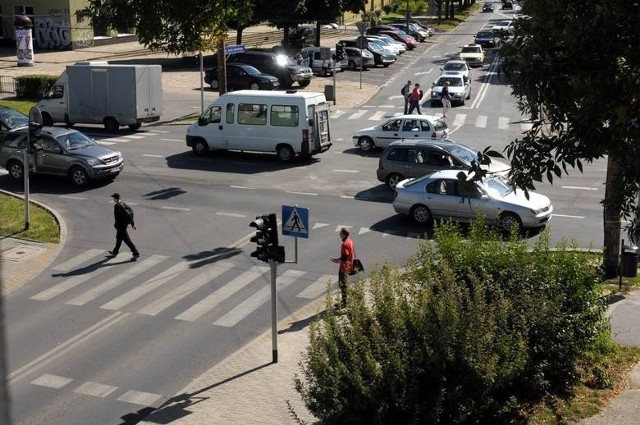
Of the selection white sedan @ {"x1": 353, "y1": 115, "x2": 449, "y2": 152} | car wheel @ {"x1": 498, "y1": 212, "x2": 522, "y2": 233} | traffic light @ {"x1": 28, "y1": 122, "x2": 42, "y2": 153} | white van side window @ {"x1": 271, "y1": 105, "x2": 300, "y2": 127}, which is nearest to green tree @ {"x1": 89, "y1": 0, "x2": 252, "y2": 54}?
white van side window @ {"x1": 271, "y1": 105, "x2": 300, "y2": 127}

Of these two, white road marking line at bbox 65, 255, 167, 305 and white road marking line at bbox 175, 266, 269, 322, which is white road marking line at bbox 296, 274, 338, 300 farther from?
white road marking line at bbox 65, 255, 167, 305

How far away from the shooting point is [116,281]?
731 inches

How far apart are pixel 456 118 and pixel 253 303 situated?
2370 centimetres

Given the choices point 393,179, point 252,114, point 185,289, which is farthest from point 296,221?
point 252,114

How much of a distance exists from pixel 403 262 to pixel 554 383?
7397 mm

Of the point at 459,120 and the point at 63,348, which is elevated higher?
the point at 459,120

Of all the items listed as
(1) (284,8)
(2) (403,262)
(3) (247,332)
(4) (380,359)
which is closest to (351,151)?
(2) (403,262)

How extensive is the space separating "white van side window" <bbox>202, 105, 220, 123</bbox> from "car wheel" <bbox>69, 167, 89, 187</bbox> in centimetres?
539

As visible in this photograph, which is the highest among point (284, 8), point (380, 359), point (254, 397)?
point (284, 8)

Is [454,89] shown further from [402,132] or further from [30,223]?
[30,223]

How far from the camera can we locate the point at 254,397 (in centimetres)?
1337

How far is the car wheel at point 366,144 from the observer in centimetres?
3141

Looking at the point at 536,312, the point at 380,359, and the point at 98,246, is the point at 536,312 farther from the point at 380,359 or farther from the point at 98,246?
the point at 98,246

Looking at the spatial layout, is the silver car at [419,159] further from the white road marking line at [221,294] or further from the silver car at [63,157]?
the silver car at [63,157]
